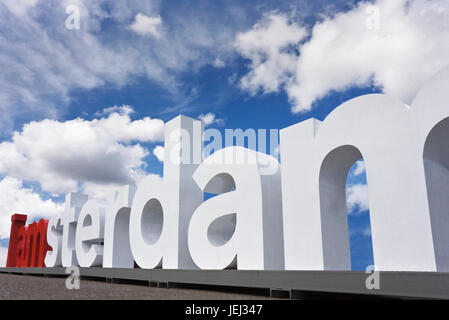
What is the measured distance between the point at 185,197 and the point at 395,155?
593 centimetres

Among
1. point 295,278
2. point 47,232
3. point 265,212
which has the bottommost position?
point 295,278

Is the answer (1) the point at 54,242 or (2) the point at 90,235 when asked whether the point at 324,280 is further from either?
(1) the point at 54,242

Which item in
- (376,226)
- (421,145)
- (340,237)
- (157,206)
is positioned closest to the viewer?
(421,145)

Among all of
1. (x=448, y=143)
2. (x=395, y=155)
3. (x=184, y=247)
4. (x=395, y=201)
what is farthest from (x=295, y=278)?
(x=184, y=247)

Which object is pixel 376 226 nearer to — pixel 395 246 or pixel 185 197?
pixel 395 246

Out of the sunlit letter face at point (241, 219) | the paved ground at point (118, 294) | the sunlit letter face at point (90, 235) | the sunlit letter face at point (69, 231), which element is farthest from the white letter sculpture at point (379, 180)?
the sunlit letter face at point (69, 231)

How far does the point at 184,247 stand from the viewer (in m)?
10.3

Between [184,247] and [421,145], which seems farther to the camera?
[184,247]

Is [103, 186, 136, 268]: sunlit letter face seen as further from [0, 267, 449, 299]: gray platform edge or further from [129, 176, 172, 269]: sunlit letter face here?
[0, 267, 449, 299]: gray platform edge

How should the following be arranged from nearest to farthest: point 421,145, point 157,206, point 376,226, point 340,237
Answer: point 421,145 < point 376,226 < point 340,237 < point 157,206

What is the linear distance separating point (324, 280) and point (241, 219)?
9.64ft

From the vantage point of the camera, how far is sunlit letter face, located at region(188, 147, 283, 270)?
8203mm

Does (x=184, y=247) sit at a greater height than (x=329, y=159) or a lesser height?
lesser

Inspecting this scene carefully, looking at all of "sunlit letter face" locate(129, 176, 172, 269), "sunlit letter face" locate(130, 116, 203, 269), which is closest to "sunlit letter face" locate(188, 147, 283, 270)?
"sunlit letter face" locate(130, 116, 203, 269)
